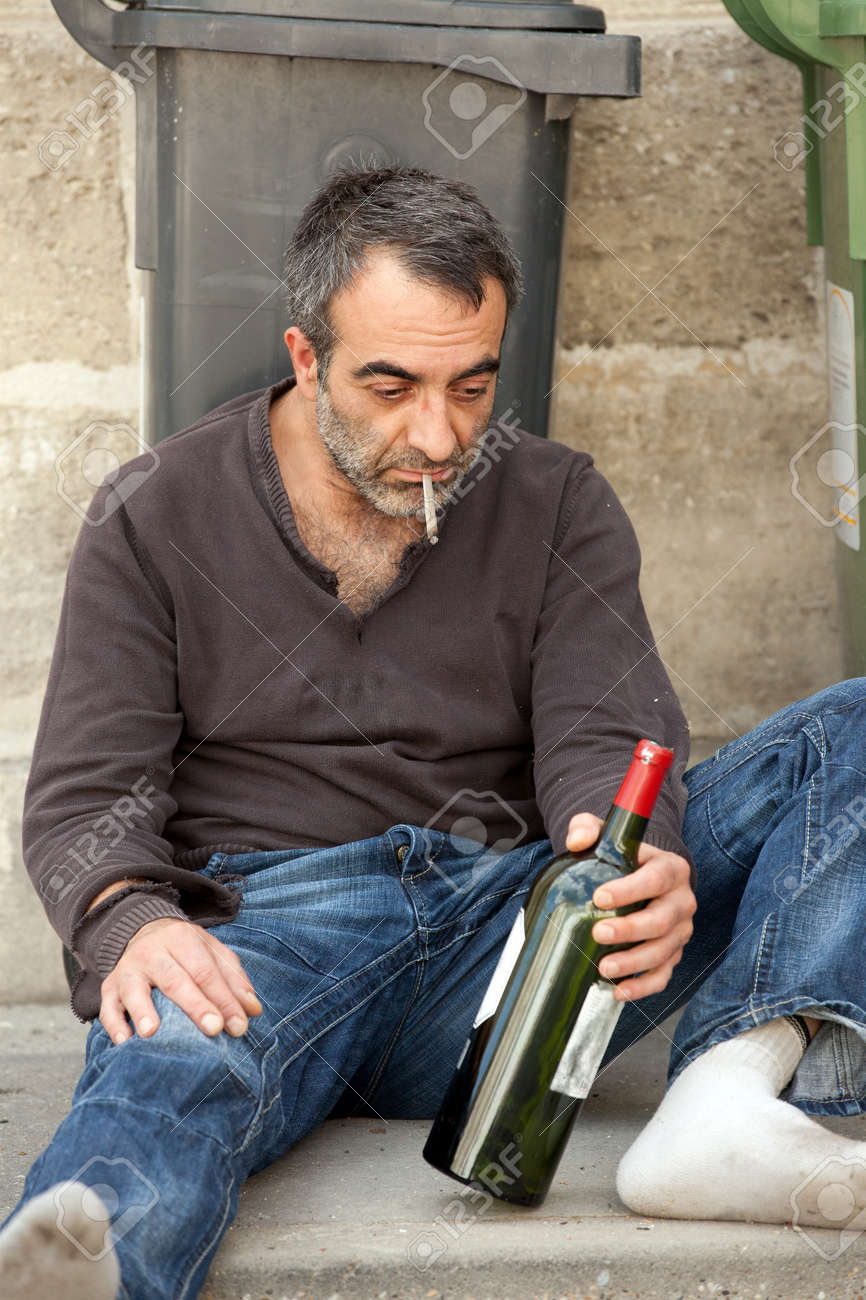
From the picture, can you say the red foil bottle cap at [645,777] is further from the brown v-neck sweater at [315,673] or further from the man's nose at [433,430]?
the man's nose at [433,430]

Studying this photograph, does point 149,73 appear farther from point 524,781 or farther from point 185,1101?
point 185,1101

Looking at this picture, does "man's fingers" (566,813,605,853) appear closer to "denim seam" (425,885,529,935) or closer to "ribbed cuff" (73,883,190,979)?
"denim seam" (425,885,529,935)

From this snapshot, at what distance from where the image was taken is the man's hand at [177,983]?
1.56 meters

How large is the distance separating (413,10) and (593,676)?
95 cm

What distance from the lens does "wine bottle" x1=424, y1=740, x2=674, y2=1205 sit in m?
1.57

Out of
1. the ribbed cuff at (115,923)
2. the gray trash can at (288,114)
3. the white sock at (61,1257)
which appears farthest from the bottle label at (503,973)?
the gray trash can at (288,114)

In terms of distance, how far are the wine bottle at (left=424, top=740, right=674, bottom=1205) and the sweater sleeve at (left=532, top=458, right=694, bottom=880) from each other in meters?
0.19

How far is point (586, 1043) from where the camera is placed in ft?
5.15

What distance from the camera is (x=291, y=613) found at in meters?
1.90

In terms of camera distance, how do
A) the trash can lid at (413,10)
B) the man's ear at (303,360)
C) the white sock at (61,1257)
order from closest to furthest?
the white sock at (61,1257) < the man's ear at (303,360) < the trash can lid at (413,10)

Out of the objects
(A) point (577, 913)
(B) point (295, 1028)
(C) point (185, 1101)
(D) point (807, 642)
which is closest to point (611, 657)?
(A) point (577, 913)

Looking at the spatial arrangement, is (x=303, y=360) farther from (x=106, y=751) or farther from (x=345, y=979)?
(x=345, y=979)

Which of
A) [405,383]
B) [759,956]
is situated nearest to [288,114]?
[405,383]

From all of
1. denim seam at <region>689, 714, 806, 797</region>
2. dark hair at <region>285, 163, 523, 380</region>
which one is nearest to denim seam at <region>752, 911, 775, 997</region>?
denim seam at <region>689, 714, 806, 797</region>
